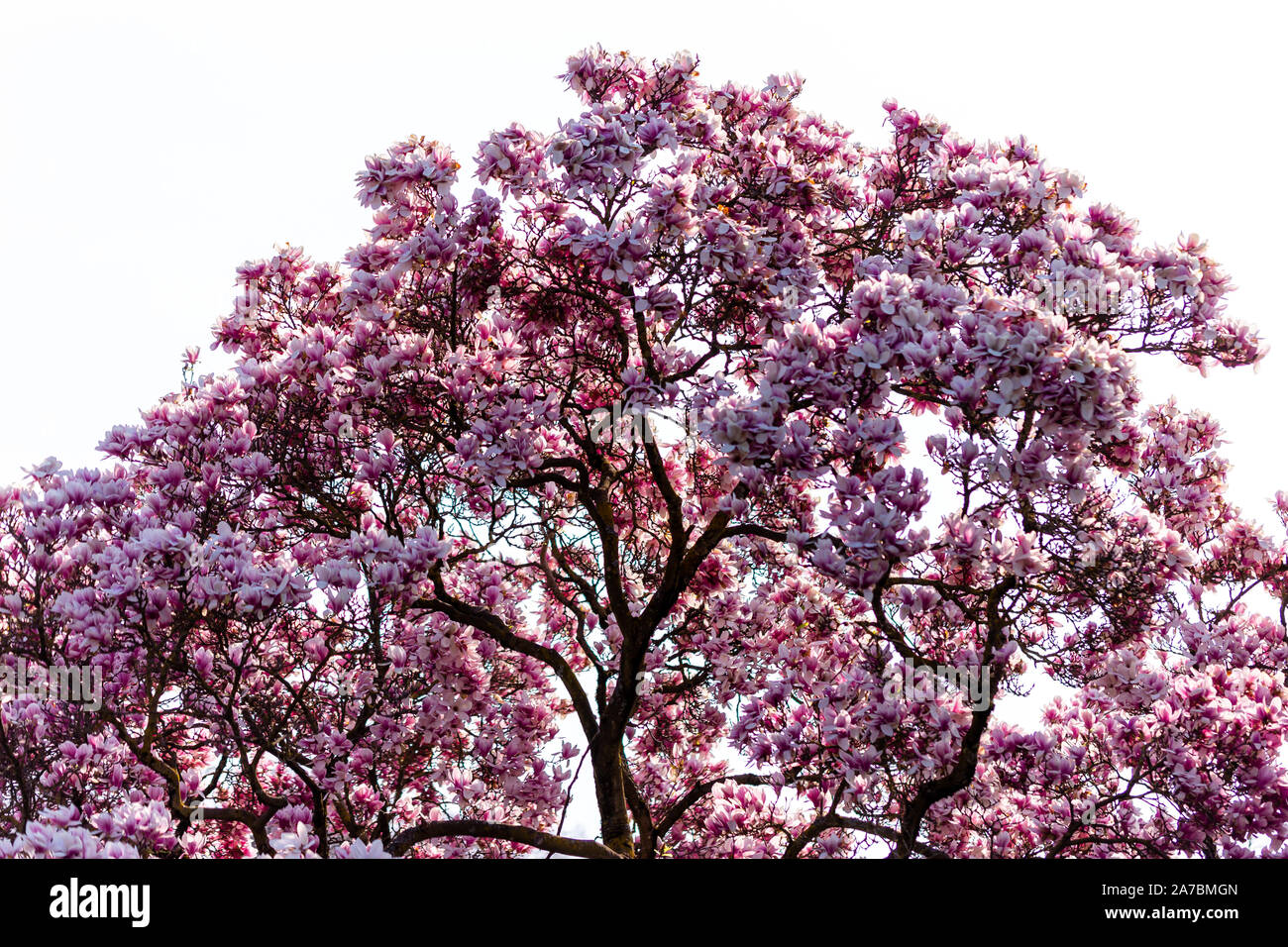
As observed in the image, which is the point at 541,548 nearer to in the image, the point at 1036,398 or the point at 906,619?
the point at 906,619

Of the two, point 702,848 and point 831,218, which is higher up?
point 831,218

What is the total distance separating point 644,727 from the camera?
38.2 ft

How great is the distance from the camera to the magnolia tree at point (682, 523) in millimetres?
6703

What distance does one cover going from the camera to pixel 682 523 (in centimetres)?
937

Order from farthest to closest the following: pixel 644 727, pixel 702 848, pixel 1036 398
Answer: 1. pixel 644 727
2. pixel 702 848
3. pixel 1036 398

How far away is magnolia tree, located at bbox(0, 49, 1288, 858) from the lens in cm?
670

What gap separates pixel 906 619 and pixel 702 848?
3.39 meters

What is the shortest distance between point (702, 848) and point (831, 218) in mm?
5901
